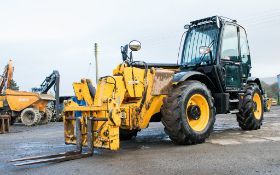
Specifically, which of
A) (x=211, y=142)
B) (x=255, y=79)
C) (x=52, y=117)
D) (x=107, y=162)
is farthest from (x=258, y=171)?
(x=52, y=117)

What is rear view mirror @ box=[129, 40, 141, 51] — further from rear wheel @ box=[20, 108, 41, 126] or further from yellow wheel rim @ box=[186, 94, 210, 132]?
rear wheel @ box=[20, 108, 41, 126]

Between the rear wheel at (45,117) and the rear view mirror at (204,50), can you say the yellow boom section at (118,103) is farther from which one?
the rear wheel at (45,117)

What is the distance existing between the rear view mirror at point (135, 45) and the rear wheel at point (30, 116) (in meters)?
12.0

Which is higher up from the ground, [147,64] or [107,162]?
[147,64]

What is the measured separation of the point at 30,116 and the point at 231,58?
12140 mm

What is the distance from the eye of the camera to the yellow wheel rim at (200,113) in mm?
8023

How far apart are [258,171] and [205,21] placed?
542cm

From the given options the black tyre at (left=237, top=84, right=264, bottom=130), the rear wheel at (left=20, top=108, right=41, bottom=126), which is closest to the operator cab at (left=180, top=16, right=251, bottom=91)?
the black tyre at (left=237, top=84, right=264, bottom=130)

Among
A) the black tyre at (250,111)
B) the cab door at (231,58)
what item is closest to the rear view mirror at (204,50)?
the cab door at (231,58)

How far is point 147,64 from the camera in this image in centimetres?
830

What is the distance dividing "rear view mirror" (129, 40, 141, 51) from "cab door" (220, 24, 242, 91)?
8.24ft

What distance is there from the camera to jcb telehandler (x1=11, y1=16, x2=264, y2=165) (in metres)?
6.94

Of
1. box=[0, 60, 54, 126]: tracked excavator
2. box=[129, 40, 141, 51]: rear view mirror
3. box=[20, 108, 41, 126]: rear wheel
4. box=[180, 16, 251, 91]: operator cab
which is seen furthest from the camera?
box=[0, 60, 54, 126]: tracked excavator

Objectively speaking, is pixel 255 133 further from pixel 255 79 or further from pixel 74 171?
pixel 74 171
